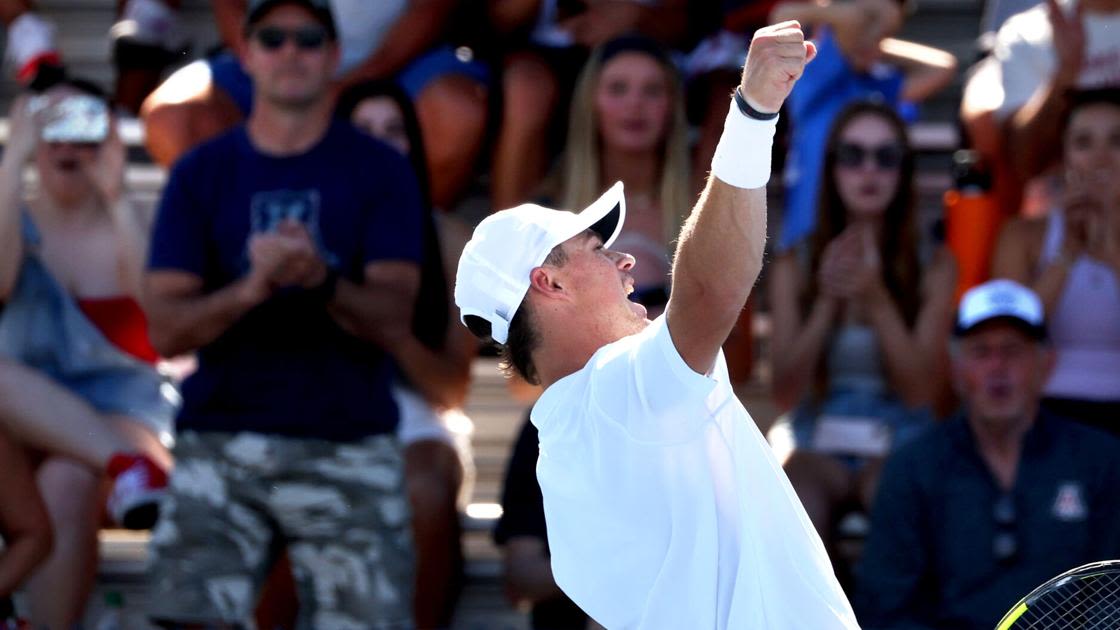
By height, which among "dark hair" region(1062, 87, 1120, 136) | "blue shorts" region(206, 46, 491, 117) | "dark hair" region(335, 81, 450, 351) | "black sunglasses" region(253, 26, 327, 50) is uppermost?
"black sunglasses" region(253, 26, 327, 50)

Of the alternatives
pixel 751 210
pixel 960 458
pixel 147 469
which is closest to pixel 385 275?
pixel 147 469

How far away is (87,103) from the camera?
235 inches

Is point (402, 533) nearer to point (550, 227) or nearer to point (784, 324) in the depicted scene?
point (784, 324)

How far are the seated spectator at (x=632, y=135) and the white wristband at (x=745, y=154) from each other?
3075mm

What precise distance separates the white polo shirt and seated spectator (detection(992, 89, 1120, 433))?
276 centimetres

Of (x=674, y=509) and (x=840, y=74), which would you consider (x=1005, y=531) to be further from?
(x=674, y=509)

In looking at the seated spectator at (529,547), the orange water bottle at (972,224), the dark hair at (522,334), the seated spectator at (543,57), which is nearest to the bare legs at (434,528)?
the seated spectator at (529,547)

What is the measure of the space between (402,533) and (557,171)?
159 centimetres

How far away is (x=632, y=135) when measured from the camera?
582 centimetres

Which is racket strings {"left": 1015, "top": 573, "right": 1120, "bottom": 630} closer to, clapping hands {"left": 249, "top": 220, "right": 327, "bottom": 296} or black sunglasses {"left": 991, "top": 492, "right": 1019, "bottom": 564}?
black sunglasses {"left": 991, "top": 492, "right": 1019, "bottom": 564}

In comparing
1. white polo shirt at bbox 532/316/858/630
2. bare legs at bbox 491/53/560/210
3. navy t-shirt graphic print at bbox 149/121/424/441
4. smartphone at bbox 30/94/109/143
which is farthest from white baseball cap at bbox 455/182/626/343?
smartphone at bbox 30/94/109/143

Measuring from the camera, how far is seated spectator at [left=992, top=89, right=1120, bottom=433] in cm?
548

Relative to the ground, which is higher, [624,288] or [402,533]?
[624,288]

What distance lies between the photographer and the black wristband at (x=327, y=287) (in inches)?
190
